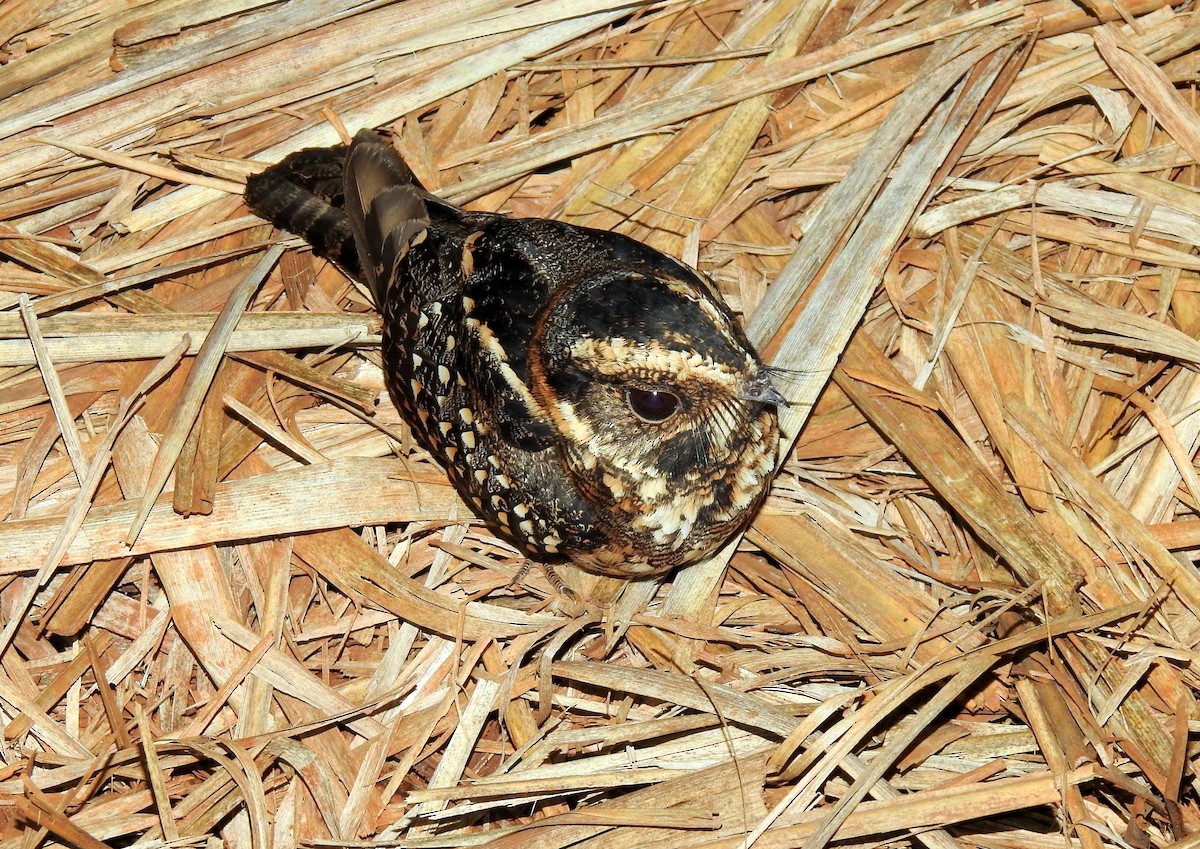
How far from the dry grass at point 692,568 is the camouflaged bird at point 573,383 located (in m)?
0.25

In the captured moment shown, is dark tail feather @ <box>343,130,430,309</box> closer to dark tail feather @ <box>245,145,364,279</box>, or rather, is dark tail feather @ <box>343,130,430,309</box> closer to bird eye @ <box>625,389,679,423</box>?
dark tail feather @ <box>245,145,364,279</box>

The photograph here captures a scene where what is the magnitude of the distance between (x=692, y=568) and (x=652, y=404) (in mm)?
641

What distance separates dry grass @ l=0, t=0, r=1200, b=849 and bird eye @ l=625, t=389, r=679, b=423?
0.59 meters

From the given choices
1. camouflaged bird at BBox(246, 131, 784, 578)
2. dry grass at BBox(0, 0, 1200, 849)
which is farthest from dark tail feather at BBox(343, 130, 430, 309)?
dry grass at BBox(0, 0, 1200, 849)

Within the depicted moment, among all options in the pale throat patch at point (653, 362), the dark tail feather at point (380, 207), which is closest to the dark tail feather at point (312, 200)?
the dark tail feather at point (380, 207)

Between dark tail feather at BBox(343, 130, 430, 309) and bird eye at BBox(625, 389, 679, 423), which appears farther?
dark tail feather at BBox(343, 130, 430, 309)

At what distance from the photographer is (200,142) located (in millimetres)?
3494

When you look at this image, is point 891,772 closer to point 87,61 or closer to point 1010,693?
point 1010,693

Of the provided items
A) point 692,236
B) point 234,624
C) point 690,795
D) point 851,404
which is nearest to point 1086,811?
point 690,795

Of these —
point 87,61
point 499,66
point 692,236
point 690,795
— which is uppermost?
point 87,61

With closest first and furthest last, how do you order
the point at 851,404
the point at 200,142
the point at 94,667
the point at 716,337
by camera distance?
the point at 716,337 < the point at 94,667 < the point at 851,404 < the point at 200,142

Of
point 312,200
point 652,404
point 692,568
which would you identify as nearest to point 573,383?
point 652,404

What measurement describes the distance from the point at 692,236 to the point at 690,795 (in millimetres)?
1573

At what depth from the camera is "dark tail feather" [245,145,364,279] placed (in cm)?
332
